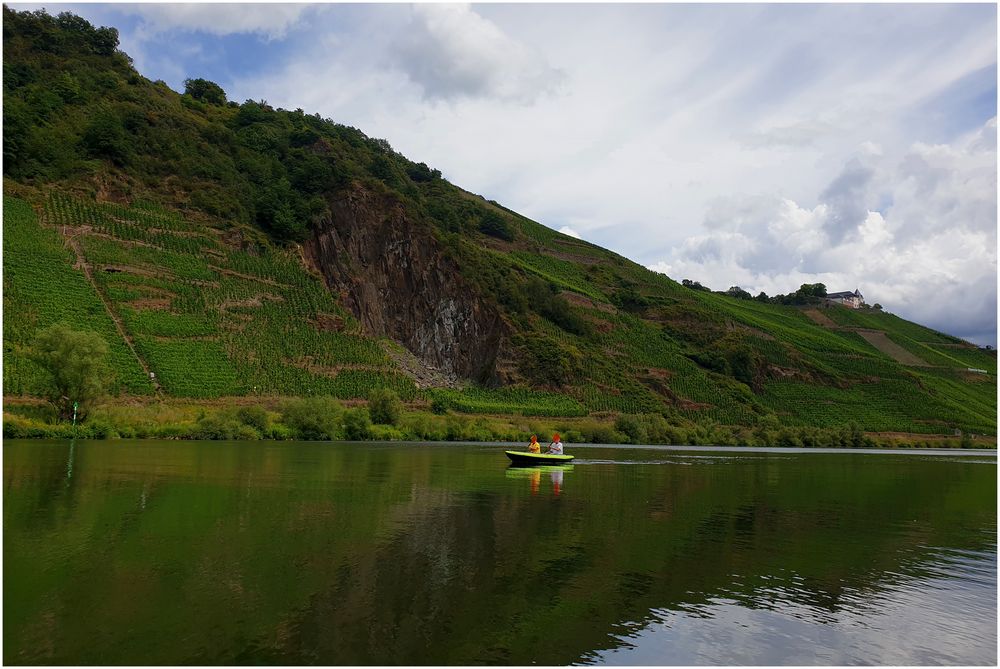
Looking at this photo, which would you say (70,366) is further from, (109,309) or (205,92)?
(205,92)

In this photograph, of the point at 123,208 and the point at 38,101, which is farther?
the point at 38,101

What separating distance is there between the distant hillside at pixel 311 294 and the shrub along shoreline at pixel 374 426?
13.0 ft

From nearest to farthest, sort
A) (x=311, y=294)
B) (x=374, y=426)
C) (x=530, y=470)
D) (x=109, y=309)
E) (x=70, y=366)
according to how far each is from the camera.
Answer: (x=530, y=470) < (x=70, y=366) < (x=374, y=426) < (x=109, y=309) < (x=311, y=294)

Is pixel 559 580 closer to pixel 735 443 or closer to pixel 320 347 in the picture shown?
pixel 320 347

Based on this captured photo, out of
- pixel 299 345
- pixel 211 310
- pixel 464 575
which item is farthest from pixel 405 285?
pixel 464 575

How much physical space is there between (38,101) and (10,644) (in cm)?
12094

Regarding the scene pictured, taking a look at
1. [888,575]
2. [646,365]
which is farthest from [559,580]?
[646,365]

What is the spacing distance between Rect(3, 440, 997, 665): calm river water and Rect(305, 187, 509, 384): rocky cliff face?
275 ft

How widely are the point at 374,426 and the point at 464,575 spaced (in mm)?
62395

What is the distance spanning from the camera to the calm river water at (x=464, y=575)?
1151 centimetres

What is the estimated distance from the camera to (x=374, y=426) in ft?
252

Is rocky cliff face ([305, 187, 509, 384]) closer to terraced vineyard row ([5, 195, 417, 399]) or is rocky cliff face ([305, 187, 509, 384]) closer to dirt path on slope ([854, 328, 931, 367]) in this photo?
terraced vineyard row ([5, 195, 417, 399])

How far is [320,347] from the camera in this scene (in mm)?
93188

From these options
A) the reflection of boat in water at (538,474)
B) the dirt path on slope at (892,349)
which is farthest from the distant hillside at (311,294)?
the reflection of boat in water at (538,474)
